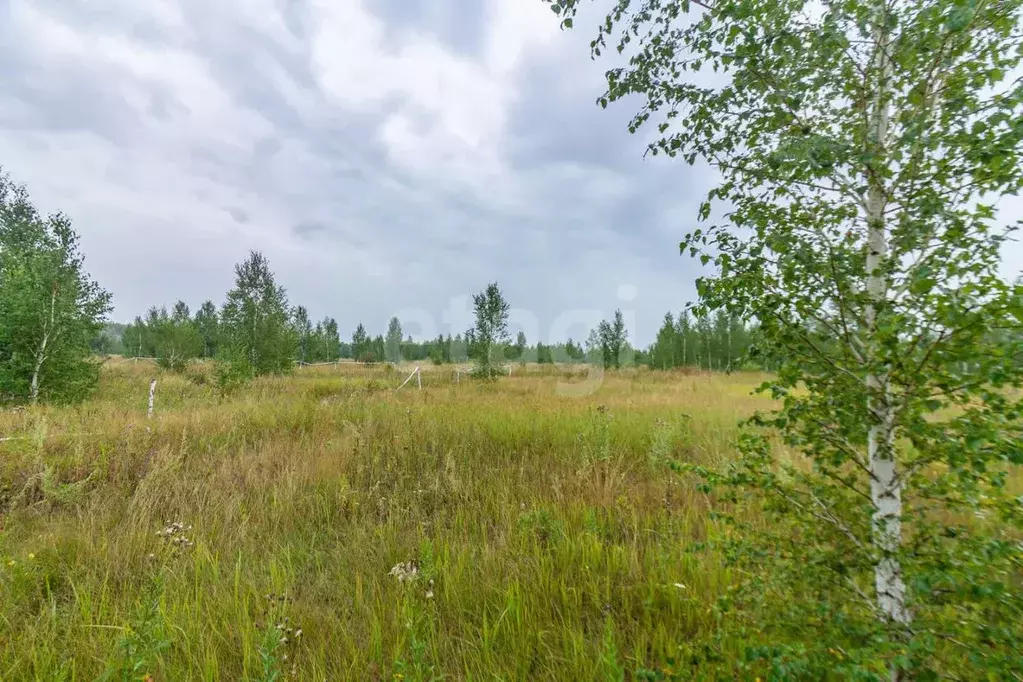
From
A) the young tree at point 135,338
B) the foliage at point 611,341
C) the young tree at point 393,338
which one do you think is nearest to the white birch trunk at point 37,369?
the foliage at point 611,341

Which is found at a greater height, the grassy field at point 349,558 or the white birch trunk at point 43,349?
the white birch trunk at point 43,349

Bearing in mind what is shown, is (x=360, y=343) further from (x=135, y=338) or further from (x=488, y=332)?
(x=488, y=332)

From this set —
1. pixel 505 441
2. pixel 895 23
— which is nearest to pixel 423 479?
pixel 505 441

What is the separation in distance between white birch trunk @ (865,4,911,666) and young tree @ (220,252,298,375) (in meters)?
23.3

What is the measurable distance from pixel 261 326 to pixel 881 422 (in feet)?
83.5

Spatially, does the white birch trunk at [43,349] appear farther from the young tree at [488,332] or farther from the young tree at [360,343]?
the young tree at [360,343]

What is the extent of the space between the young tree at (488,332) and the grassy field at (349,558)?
12.9 m

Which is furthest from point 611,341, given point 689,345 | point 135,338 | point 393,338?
point 135,338

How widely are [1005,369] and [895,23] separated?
1.38 metres

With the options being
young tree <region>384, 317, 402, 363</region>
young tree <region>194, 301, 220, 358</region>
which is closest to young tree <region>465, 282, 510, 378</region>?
young tree <region>194, 301, 220, 358</region>

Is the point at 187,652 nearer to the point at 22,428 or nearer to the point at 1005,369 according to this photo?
the point at 1005,369

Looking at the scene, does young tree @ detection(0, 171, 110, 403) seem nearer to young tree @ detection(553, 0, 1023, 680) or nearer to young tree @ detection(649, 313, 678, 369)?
young tree @ detection(553, 0, 1023, 680)

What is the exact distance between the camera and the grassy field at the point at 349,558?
1878 millimetres

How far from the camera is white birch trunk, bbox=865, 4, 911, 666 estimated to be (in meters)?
1.32
